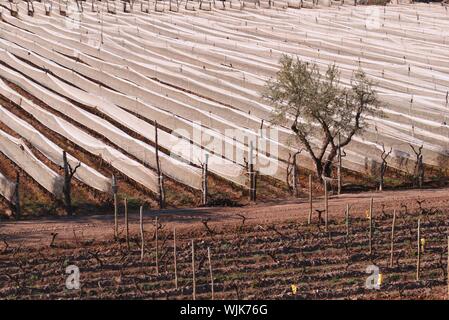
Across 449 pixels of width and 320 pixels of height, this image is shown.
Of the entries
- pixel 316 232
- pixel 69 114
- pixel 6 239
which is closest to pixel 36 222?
pixel 6 239

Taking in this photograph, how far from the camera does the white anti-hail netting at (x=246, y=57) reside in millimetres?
25016

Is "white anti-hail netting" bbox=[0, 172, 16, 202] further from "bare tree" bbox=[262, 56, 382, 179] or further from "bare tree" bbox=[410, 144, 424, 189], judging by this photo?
"bare tree" bbox=[410, 144, 424, 189]

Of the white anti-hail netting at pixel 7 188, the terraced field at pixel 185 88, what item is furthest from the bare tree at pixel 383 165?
the white anti-hail netting at pixel 7 188

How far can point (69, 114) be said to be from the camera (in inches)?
1084

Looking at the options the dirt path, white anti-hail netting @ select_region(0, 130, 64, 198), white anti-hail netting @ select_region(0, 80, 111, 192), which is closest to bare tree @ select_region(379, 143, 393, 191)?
the dirt path

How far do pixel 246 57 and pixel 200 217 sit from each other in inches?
699

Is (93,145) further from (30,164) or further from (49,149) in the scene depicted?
(30,164)

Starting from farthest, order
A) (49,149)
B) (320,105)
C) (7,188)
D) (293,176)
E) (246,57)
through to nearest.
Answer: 1. (246,57)
2. (49,149)
3. (293,176)
4. (320,105)
5. (7,188)

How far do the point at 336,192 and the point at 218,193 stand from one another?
304 cm

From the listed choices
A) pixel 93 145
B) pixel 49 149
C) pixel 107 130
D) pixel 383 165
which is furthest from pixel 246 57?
pixel 383 165

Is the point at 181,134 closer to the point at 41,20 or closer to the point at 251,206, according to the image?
the point at 251,206

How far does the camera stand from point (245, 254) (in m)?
15.3

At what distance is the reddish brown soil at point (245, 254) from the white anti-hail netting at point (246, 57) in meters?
4.81

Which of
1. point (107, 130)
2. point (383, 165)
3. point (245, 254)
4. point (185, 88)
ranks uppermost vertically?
point (185, 88)
